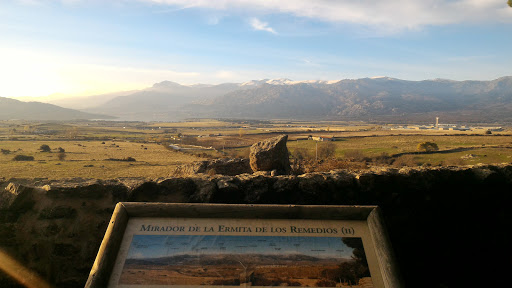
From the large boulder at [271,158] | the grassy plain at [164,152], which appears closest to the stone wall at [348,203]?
the large boulder at [271,158]

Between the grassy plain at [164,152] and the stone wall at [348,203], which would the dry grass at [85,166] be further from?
the stone wall at [348,203]

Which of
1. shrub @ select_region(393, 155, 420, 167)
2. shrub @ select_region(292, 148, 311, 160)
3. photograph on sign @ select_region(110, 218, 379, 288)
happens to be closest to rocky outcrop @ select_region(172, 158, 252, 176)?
photograph on sign @ select_region(110, 218, 379, 288)

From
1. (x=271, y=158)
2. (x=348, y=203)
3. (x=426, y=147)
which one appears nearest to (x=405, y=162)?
(x=426, y=147)

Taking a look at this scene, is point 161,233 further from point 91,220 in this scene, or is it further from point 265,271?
point 91,220

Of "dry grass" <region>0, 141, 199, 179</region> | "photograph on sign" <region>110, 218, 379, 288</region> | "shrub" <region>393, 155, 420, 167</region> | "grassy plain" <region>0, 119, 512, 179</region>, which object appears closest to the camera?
"photograph on sign" <region>110, 218, 379, 288</region>

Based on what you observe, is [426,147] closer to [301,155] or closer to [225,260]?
[301,155]

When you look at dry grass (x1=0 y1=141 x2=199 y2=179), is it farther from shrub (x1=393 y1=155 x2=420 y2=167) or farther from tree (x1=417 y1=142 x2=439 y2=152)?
tree (x1=417 y1=142 x2=439 y2=152)

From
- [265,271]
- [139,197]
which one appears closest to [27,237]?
[139,197]
